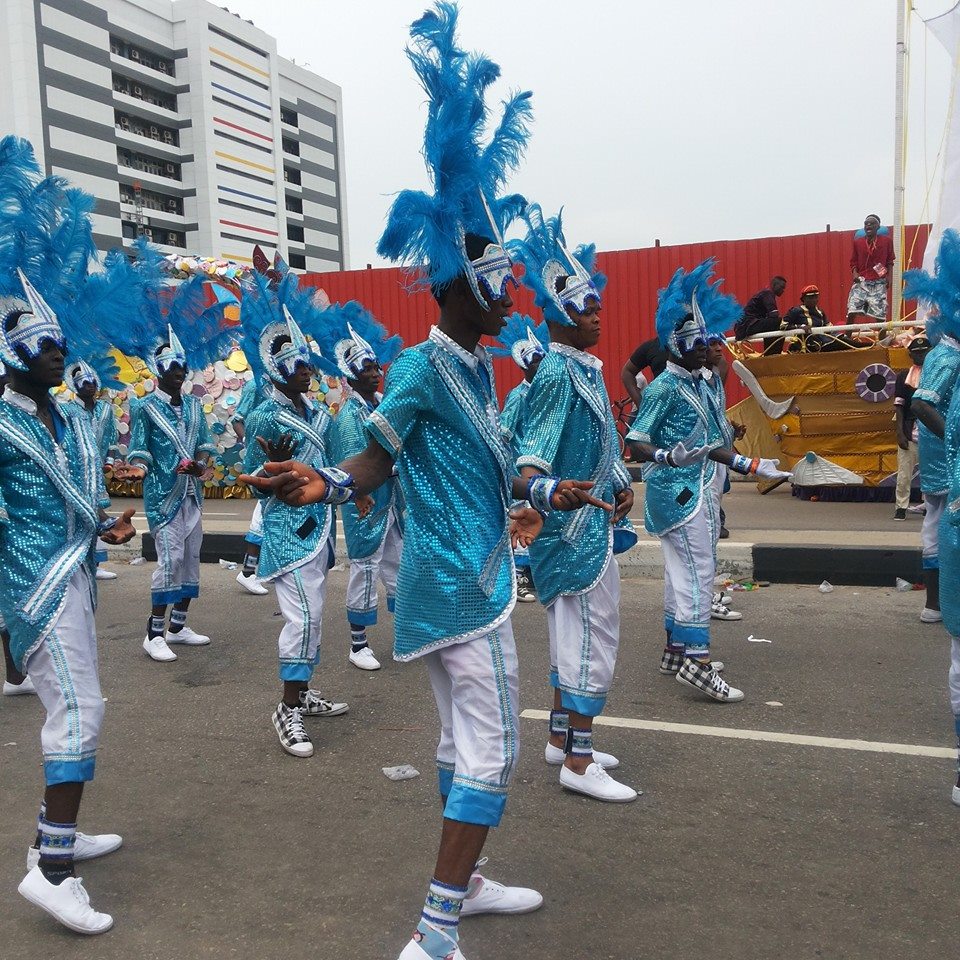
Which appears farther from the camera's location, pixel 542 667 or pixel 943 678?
pixel 542 667

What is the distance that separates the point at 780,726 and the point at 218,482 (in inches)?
467

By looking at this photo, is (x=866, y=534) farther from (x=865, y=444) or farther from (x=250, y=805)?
(x=250, y=805)

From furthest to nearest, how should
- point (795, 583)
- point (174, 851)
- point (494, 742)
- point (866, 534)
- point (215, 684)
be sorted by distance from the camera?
point (866, 534) < point (795, 583) < point (215, 684) < point (174, 851) < point (494, 742)

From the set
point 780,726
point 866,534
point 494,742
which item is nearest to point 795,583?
point 866,534

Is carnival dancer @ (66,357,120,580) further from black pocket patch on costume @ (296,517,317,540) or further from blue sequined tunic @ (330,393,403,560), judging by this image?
black pocket patch on costume @ (296,517,317,540)

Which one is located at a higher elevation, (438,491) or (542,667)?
(438,491)

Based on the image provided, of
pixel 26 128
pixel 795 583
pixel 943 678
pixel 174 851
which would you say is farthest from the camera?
pixel 26 128

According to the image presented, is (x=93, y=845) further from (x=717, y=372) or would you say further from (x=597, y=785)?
(x=717, y=372)

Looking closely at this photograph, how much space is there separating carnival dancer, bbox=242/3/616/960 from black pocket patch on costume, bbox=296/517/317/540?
2280mm

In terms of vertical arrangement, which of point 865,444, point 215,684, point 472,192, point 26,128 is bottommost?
point 215,684

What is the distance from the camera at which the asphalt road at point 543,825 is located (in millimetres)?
3061

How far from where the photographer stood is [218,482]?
50.4ft

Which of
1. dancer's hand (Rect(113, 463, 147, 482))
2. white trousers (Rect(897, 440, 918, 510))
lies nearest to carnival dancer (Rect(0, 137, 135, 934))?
dancer's hand (Rect(113, 463, 147, 482))

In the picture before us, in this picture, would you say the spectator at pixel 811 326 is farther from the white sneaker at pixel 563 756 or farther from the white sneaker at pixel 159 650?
the white sneaker at pixel 563 756
